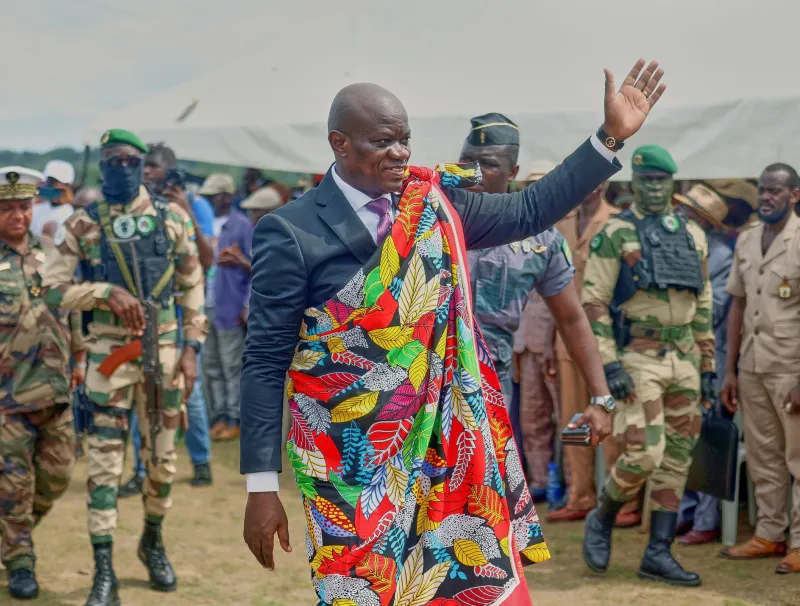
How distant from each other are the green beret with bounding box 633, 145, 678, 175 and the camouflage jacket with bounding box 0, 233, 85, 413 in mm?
3387

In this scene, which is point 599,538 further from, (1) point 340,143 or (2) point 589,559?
(1) point 340,143

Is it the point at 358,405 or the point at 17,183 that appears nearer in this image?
the point at 358,405

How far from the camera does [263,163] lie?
9812 millimetres

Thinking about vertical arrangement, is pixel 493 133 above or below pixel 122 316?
above

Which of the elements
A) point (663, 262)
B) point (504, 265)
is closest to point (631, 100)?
point (504, 265)

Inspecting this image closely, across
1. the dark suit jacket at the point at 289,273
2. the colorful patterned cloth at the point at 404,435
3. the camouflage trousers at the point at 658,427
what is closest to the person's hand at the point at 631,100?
the dark suit jacket at the point at 289,273

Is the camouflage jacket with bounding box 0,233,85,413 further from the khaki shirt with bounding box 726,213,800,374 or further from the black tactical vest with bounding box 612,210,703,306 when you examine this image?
the khaki shirt with bounding box 726,213,800,374

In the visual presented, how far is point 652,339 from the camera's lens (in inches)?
255

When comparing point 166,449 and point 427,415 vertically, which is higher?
point 427,415

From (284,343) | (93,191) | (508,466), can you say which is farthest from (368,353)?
(93,191)

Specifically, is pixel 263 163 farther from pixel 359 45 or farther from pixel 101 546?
pixel 101 546

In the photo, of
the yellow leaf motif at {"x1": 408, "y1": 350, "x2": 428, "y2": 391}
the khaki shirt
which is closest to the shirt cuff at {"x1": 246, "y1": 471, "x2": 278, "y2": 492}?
the yellow leaf motif at {"x1": 408, "y1": 350, "x2": 428, "y2": 391}

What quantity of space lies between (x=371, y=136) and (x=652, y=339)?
3.37m

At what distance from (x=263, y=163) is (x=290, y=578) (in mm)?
4233
